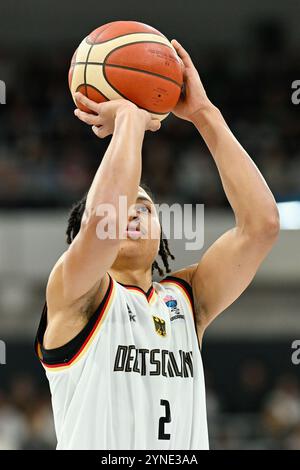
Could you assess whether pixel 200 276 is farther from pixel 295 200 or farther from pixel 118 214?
pixel 295 200

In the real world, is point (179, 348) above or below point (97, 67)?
below

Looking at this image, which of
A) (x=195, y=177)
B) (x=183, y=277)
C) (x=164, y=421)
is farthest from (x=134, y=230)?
(x=195, y=177)

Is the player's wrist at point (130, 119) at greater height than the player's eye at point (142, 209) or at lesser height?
greater

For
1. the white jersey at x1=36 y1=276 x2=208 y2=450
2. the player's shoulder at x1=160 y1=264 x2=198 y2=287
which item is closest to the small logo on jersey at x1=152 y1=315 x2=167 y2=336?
the white jersey at x1=36 y1=276 x2=208 y2=450

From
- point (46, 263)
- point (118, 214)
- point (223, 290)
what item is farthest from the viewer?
point (46, 263)

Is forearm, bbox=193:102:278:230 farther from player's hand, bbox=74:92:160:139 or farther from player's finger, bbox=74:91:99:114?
player's finger, bbox=74:91:99:114

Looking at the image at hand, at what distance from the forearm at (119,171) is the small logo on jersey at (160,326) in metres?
0.78

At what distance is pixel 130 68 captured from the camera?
366cm

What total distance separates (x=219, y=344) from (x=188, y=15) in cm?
622

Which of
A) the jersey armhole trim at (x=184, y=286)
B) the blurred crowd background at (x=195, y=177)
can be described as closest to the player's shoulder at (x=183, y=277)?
the jersey armhole trim at (x=184, y=286)

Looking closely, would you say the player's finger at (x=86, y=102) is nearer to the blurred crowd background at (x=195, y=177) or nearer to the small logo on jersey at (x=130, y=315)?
the small logo on jersey at (x=130, y=315)

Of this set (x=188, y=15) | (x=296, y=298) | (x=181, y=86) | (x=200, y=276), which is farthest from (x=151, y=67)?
(x=188, y=15)

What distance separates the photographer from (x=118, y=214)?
3.16m

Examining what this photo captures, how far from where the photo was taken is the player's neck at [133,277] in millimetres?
3912
